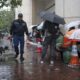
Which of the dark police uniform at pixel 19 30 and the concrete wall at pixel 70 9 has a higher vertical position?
the concrete wall at pixel 70 9

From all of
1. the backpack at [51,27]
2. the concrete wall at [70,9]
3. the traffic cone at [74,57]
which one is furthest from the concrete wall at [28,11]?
the traffic cone at [74,57]

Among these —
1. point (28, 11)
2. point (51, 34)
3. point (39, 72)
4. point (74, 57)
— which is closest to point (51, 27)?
point (51, 34)

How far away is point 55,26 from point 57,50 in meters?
1.36

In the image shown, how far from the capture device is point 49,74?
11.1m

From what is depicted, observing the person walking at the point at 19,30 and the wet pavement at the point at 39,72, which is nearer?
the wet pavement at the point at 39,72

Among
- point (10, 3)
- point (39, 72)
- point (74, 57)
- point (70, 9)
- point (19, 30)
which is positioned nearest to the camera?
point (39, 72)

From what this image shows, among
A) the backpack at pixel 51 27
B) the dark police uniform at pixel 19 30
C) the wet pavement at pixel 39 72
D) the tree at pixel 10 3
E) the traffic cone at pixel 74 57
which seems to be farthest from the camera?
the tree at pixel 10 3

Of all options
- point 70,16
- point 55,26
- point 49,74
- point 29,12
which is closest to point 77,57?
point 55,26

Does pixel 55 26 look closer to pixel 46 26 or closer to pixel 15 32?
pixel 46 26

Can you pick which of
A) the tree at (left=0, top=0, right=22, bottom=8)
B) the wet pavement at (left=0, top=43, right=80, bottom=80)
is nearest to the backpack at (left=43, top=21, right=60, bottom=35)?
the wet pavement at (left=0, top=43, right=80, bottom=80)

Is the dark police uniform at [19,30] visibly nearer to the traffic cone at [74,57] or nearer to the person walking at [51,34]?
the person walking at [51,34]

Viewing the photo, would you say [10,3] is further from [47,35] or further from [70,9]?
[47,35]

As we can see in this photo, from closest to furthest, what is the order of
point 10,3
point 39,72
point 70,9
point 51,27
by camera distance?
1. point 39,72
2. point 51,27
3. point 70,9
4. point 10,3

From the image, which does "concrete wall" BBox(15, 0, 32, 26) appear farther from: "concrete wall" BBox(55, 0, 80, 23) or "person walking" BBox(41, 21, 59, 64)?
"person walking" BBox(41, 21, 59, 64)
